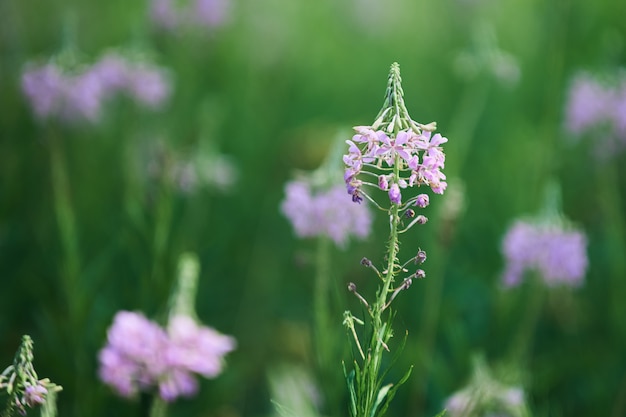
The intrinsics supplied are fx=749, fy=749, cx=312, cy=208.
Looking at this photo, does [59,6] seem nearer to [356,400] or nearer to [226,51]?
[226,51]

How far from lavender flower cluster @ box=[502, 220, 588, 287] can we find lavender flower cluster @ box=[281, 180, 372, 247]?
51 centimetres

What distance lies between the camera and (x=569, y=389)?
8.52 feet

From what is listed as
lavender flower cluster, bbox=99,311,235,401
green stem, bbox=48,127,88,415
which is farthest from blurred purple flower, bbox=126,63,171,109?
lavender flower cluster, bbox=99,311,235,401

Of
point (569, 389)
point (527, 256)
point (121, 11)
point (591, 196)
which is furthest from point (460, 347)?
point (121, 11)

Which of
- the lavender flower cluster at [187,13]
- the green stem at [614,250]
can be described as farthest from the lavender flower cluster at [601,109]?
the lavender flower cluster at [187,13]

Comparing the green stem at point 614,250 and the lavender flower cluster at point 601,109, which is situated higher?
the lavender flower cluster at point 601,109

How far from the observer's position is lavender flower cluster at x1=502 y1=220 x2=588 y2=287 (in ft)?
7.19

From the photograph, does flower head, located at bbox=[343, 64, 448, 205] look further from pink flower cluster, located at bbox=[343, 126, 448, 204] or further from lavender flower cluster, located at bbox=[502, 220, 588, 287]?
lavender flower cluster, located at bbox=[502, 220, 588, 287]

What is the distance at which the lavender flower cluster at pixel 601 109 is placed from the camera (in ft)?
9.36

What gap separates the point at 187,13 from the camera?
11.4 ft

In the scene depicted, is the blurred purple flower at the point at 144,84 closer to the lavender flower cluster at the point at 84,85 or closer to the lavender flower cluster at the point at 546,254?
the lavender flower cluster at the point at 84,85

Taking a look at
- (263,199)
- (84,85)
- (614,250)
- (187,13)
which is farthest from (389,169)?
(263,199)

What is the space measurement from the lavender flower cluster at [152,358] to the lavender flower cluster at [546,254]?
98 cm

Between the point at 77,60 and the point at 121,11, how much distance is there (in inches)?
97.8
